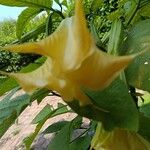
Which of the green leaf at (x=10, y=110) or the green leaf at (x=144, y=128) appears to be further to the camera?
the green leaf at (x=10, y=110)

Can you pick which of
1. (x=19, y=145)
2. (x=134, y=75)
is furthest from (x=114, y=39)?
(x=19, y=145)

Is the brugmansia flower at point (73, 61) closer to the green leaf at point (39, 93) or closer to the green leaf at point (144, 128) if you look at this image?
the green leaf at point (144, 128)

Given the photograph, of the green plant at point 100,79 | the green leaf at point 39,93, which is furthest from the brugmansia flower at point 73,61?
the green leaf at point 39,93

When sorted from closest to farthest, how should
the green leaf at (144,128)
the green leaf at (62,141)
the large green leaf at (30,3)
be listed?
the green leaf at (144,128)
the large green leaf at (30,3)
the green leaf at (62,141)

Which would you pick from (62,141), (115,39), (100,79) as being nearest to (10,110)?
(62,141)

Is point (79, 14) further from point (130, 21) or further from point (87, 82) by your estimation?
point (130, 21)

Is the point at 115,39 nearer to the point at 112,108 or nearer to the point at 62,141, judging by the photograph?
the point at 112,108
